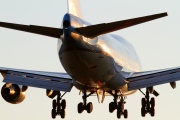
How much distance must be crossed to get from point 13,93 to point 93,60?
1014cm

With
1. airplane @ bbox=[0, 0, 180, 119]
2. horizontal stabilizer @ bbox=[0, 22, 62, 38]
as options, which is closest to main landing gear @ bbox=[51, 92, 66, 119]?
airplane @ bbox=[0, 0, 180, 119]

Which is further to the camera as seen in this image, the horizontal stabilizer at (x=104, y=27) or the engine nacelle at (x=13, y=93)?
the engine nacelle at (x=13, y=93)

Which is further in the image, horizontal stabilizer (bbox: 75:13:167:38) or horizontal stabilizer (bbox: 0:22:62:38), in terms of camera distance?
horizontal stabilizer (bbox: 0:22:62:38)

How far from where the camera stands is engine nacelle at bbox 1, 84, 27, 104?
173 feet

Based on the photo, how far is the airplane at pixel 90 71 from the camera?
42219 mm

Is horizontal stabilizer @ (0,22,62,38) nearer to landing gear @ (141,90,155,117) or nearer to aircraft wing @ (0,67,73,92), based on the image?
aircraft wing @ (0,67,73,92)

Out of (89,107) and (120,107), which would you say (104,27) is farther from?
(120,107)

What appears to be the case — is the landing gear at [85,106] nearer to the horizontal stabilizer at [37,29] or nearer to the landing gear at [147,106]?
the landing gear at [147,106]

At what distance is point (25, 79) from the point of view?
169ft

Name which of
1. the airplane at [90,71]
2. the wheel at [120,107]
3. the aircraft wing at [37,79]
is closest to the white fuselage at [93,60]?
the airplane at [90,71]

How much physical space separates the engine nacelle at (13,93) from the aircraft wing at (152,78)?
23.2 feet

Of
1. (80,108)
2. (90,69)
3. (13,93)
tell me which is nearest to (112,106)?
(80,108)

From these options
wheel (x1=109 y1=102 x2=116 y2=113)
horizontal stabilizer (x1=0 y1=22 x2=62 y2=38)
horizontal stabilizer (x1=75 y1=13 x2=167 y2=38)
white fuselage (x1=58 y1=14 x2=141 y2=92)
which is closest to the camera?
horizontal stabilizer (x1=75 y1=13 x2=167 y2=38)

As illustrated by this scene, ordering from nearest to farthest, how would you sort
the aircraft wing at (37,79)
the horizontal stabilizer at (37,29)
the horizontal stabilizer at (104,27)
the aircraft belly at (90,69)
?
the horizontal stabilizer at (104,27) → the horizontal stabilizer at (37,29) → the aircraft belly at (90,69) → the aircraft wing at (37,79)
